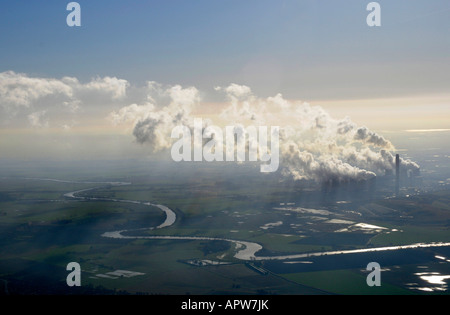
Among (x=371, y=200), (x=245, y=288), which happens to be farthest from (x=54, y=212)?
(x=371, y=200)

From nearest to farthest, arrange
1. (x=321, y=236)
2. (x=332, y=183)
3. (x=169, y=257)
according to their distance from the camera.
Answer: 1. (x=169, y=257)
2. (x=321, y=236)
3. (x=332, y=183)

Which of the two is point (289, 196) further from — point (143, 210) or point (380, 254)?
point (380, 254)

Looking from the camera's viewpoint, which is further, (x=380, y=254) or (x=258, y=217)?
(x=258, y=217)

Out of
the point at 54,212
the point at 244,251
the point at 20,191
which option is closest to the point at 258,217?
the point at 244,251

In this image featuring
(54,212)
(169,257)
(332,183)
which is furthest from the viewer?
(332,183)

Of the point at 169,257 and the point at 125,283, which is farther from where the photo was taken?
the point at 169,257

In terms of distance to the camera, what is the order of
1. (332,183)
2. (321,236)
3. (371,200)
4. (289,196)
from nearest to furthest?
1. (321,236)
2. (371,200)
3. (289,196)
4. (332,183)

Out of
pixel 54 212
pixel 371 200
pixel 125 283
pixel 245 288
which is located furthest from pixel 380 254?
pixel 54 212

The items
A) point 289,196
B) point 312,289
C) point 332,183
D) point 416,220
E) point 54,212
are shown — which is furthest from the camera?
point 332,183

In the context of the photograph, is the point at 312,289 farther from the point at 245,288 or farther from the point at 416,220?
the point at 416,220
